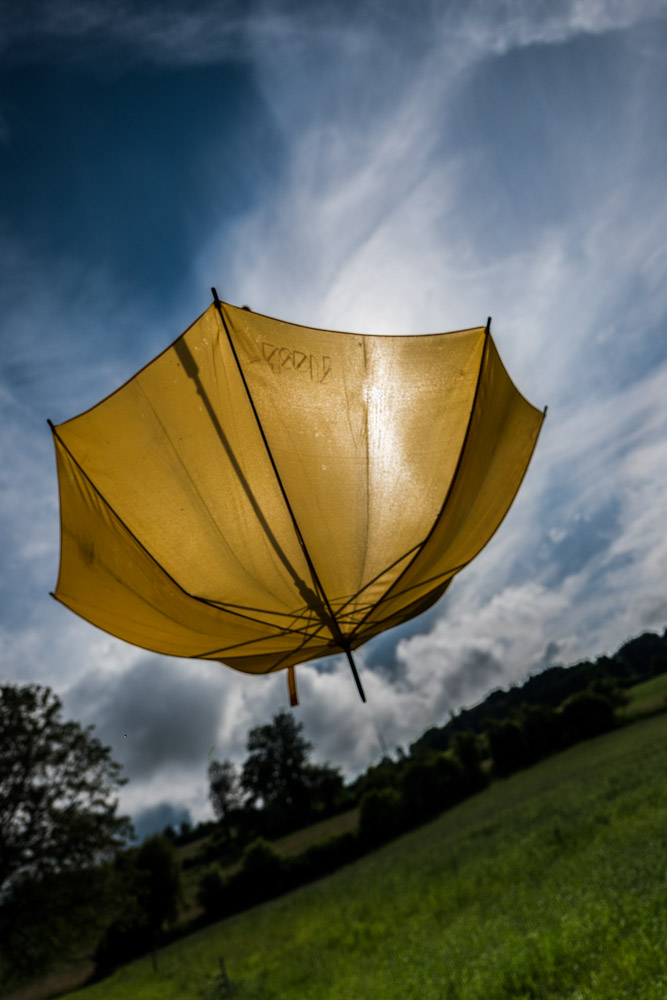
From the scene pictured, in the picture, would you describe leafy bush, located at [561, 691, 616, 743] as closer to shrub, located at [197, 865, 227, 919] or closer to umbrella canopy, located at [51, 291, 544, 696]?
shrub, located at [197, 865, 227, 919]

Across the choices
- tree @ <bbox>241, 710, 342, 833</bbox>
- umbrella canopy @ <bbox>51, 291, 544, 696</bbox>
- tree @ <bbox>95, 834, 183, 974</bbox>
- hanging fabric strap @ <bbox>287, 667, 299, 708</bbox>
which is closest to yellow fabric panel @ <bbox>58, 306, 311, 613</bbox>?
umbrella canopy @ <bbox>51, 291, 544, 696</bbox>

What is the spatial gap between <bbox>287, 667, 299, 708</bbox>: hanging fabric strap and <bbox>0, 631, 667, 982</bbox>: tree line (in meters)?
20.7

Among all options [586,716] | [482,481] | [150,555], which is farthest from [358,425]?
[586,716]

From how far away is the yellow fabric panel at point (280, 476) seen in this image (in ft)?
11.1

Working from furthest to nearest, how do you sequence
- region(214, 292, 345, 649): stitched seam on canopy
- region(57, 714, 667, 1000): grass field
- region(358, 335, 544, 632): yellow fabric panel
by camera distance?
region(57, 714, 667, 1000): grass field < region(358, 335, 544, 632): yellow fabric panel < region(214, 292, 345, 649): stitched seam on canopy

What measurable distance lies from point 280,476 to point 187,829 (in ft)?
329

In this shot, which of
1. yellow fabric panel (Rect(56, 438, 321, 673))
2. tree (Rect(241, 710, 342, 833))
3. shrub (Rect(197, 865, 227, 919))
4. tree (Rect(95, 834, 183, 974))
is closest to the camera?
yellow fabric panel (Rect(56, 438, 321, 673))

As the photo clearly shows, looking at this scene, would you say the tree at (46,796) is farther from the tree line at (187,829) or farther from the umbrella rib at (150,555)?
the umbrella rib at (150,555)

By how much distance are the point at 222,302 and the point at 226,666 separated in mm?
2805

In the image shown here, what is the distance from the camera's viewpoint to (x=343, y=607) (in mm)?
3912

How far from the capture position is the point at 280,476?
3.48 m

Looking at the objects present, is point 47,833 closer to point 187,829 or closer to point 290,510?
point 290,510

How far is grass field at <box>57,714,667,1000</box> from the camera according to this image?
8.27 metres

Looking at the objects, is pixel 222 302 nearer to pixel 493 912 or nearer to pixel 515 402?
pixel 515 402
